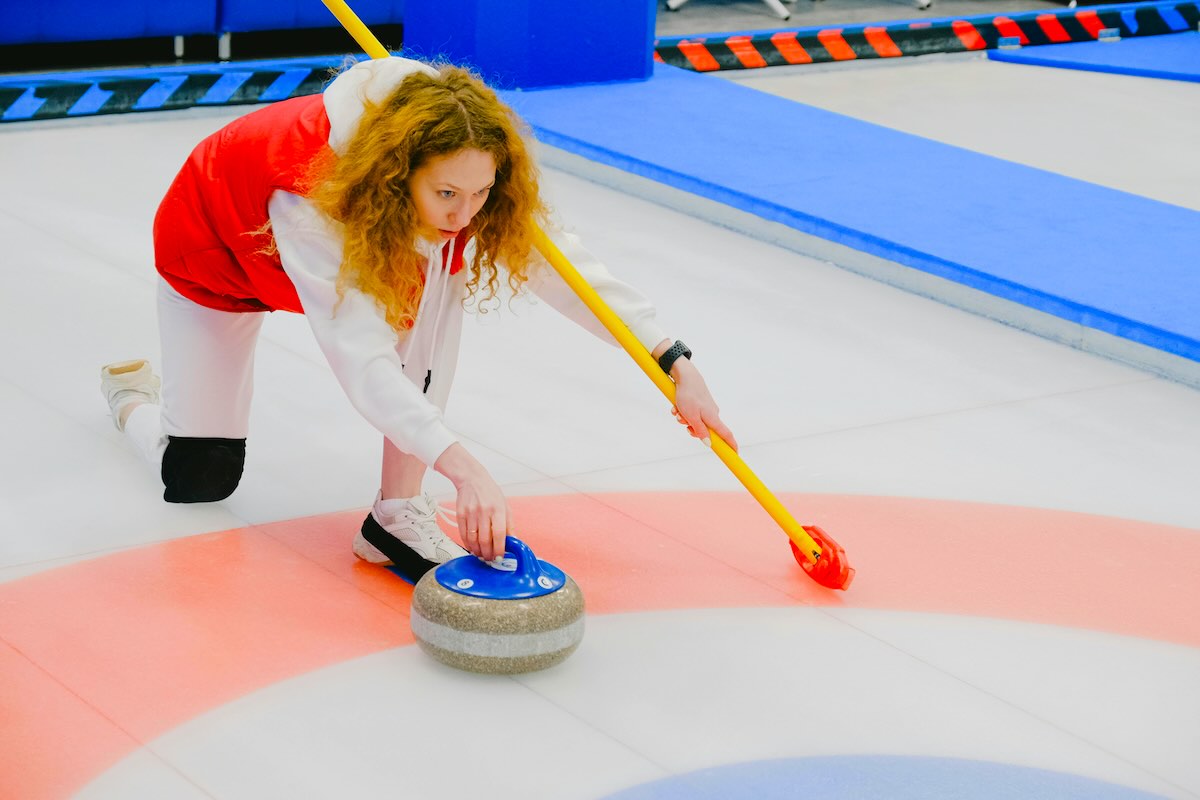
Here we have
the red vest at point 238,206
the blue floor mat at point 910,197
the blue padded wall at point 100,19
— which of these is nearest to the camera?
the red vest at point 238,206

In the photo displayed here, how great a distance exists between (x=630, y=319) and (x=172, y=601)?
0.86 meters

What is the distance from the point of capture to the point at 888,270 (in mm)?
4672

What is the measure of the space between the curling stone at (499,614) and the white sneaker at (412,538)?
26cm

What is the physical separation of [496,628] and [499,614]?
0.07ft

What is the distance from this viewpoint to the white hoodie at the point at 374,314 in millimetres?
2334

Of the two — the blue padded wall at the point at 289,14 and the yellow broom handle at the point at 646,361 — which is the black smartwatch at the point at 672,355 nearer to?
the yellow broom handle at the point at 646,361

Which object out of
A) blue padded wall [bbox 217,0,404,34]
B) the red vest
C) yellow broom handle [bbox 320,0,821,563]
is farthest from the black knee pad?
blue padded wall [bbox 217,0,404,34]

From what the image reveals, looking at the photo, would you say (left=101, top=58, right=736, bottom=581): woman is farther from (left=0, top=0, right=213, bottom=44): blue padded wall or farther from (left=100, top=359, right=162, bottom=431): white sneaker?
(left=0, top=0, right=213, bottom=44): blue padded wall

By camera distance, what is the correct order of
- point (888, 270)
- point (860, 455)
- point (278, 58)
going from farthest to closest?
point (278, 58), point (888, 270), point (860, 455)

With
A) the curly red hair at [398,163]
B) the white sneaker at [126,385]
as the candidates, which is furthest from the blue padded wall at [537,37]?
the curly red hair at [398,163]

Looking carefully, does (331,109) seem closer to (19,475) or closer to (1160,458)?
(19,475)

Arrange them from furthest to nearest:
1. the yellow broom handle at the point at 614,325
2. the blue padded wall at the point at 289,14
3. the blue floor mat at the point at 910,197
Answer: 1. the blue padded wall at the point at 289,14
2. the blue floor mat at the point at 910,197
3. the yellow broom handle at the point at 614,325

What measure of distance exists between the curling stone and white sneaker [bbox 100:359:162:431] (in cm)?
107

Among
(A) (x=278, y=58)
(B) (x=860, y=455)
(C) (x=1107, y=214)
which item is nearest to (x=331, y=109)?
(B) (x=860, y=455)
